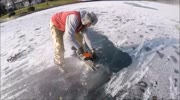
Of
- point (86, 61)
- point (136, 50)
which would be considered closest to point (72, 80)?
point (86, 61)

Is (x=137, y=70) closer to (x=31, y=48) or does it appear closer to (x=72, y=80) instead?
(x=72, y=80)

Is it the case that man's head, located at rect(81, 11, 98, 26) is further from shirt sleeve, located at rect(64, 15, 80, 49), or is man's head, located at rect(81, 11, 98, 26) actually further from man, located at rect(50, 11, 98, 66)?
shirt sleeve, located at rect(64, 15, 80, 49)

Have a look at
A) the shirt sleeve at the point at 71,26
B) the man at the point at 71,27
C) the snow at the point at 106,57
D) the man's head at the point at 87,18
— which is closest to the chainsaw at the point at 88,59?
the man at the point at 71,27

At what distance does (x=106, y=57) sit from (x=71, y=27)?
56.7 inches

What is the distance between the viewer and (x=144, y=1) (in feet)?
37.5

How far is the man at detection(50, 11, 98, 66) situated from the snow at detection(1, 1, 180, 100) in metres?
0.43

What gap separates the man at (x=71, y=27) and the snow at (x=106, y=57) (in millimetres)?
434

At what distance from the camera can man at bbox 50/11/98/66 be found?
16.7 feet

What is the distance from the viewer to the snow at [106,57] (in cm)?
544

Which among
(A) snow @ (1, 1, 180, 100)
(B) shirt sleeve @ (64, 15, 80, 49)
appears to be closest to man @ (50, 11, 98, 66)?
(B) shirt sleeve @ (64, 15, 80, 49)

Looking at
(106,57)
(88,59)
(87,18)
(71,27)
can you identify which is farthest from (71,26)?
(106,57)

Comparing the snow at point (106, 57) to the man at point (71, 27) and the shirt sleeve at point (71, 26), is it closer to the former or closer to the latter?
the man at point (71, 27)

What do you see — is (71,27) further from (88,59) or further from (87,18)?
(88,59)

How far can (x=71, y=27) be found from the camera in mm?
5094
